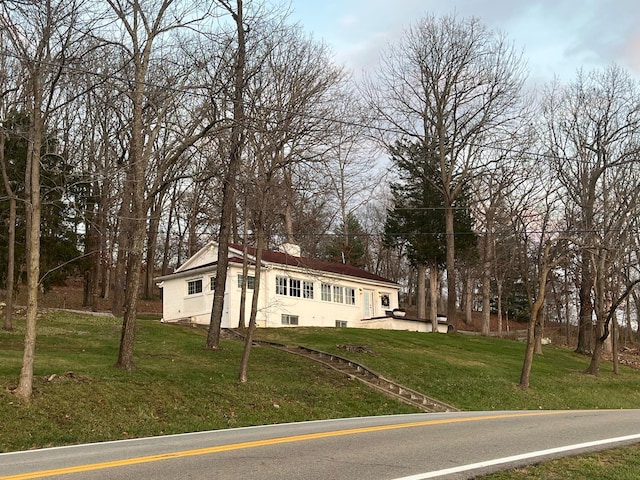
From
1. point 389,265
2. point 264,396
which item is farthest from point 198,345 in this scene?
point 389,265

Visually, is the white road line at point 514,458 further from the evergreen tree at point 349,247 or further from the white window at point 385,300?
the evergreen tree at point 349,247

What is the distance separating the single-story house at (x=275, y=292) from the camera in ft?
123

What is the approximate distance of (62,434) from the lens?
41.4 feet

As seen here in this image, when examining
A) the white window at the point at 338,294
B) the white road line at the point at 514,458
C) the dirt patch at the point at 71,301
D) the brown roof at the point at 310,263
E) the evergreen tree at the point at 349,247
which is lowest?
the white road line at the point at 514,458

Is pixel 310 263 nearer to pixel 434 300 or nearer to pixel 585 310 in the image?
pixel 434 300

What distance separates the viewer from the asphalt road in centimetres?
755

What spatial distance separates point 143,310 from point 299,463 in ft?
147

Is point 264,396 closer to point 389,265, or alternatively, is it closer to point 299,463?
point 299,463

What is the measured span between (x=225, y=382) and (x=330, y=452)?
10481 mm

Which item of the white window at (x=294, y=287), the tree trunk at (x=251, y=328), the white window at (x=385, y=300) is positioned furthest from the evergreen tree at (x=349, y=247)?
the tree trunk at (x=251, y=328)

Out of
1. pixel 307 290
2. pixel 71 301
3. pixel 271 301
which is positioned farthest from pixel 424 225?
pixel 71 301

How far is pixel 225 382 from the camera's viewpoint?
62.2 ft

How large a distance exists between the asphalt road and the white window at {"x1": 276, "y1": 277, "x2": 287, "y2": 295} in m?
26.7

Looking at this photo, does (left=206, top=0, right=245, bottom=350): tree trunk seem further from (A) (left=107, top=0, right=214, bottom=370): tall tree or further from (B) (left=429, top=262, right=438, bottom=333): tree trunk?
(B) (left=429, top=262, right=438, bottom=333): tree trunk
